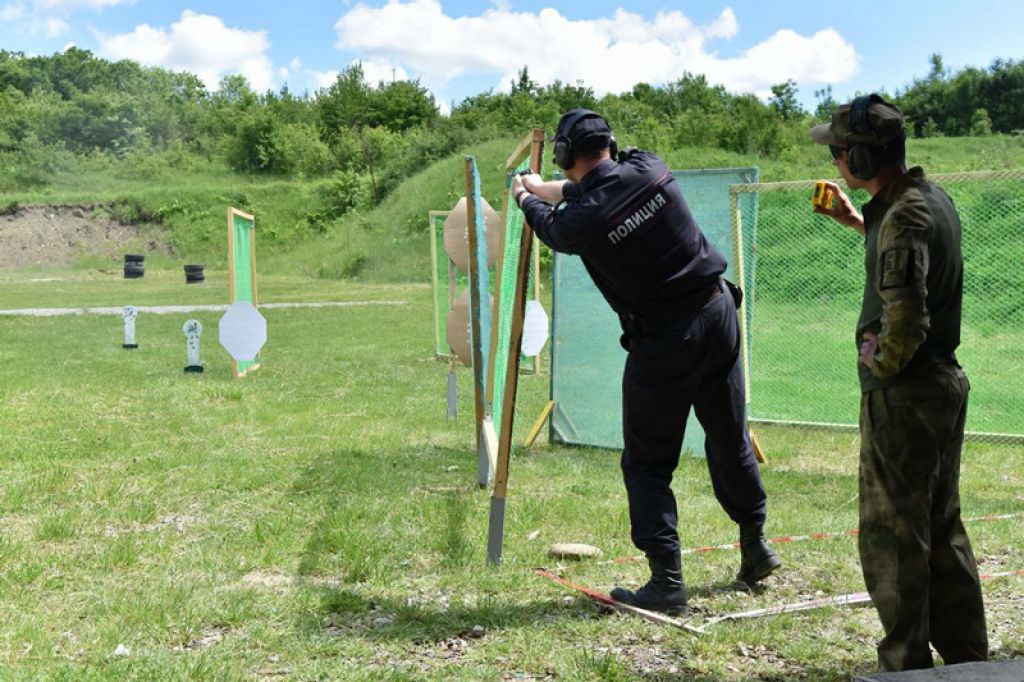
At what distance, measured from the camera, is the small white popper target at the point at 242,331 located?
35.4 feet

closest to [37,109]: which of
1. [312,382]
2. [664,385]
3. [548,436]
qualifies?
[312,382]

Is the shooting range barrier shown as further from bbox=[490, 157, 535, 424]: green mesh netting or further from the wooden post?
the wooden post

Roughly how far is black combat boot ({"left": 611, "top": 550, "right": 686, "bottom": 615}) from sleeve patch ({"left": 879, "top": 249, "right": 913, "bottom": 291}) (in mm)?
1535

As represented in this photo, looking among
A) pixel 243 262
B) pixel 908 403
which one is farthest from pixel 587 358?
pixel 243 262

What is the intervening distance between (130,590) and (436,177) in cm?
3411

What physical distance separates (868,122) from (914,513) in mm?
1265

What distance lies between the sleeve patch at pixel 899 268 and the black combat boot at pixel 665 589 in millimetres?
1535

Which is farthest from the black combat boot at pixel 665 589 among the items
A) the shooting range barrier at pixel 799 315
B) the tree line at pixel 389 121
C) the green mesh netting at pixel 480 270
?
the tree line at pixel 389 121

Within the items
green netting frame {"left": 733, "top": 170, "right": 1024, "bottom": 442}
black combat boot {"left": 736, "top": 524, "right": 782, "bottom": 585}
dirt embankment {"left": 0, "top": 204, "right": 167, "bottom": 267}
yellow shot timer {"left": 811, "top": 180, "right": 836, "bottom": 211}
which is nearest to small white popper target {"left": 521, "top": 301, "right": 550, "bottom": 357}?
green netting frame {"left": 733, "top": 170, "right": 1024, "bottom": 442}

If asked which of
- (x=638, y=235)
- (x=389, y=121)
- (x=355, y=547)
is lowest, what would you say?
(x=355, y=547)

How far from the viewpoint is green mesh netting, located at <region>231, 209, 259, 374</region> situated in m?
11.1

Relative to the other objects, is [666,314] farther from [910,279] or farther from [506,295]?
[506,295]

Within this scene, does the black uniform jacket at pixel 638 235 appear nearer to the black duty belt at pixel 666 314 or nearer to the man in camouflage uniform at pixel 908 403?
the black duty belt at pixel 666 314

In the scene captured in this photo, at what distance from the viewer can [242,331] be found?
427 inches
